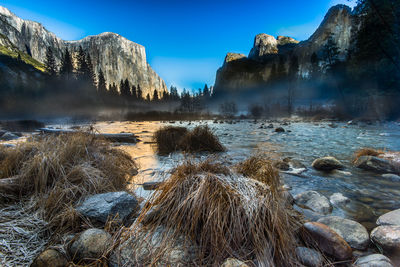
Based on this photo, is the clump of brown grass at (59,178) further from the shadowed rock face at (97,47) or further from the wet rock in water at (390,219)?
the shadowed rock face at (97,47)

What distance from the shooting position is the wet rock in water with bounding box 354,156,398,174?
11.8 feet

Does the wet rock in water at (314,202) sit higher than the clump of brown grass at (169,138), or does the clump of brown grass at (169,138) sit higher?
the clump of brown grass at (169,138)

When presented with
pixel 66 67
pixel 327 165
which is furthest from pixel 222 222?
pixel 66 67

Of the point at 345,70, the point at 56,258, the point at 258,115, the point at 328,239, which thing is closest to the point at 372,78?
the point at 345,70

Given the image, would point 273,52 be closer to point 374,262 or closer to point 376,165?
point 376,165

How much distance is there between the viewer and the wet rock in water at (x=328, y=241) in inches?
51.9

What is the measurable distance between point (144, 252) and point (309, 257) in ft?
3.99

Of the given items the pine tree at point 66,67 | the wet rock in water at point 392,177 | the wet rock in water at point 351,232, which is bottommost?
the wet rock in water at point 392,177

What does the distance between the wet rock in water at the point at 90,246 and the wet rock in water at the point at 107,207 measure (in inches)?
10.4

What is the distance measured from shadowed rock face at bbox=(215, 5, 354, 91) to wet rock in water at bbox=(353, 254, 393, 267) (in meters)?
66.6

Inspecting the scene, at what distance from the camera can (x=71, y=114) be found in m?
25.0

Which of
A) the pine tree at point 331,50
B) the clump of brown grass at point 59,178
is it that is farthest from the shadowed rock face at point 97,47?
the pine tree at point 331,50

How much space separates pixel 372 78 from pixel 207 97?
2931 inches

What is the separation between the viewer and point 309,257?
122cm
